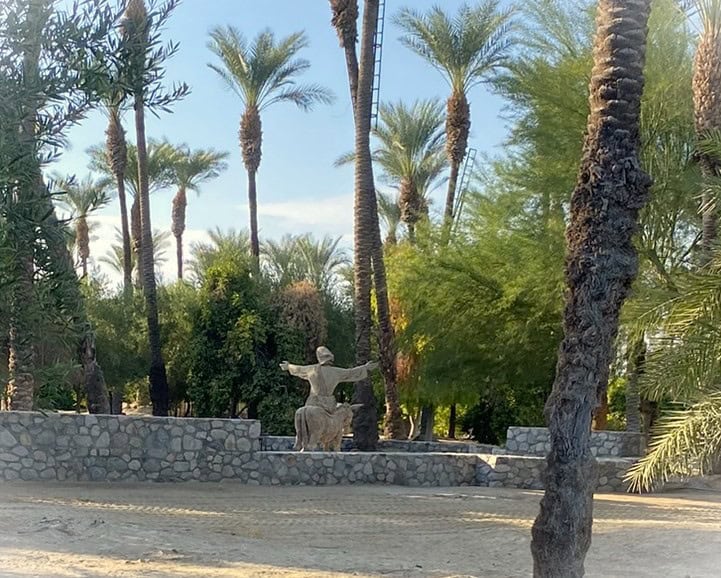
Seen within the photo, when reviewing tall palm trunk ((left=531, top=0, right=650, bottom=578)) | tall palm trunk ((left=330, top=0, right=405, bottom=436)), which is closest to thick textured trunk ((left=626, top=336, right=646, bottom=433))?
tall palm trunk ((left=330, top=0, right=405, bottom=436))

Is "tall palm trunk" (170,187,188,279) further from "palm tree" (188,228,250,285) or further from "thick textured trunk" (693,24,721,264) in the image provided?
"thick textured trunk" (693,24,721,264)

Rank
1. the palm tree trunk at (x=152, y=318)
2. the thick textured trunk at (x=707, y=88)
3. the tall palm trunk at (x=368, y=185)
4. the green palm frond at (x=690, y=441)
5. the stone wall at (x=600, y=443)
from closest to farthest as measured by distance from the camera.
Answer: the green palm frond at (x=690, y=441), the thick textured trunk at (x=707, y=88), the stone wall at (x=600, y=443), the tall palm trunk at (x=368, y=185), the palm tree trunk at (x=152, y=318)

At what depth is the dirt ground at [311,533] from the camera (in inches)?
353

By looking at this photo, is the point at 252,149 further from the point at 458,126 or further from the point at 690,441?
the point at 690,441

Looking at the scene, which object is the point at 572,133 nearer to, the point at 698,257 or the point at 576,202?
the point at 698,257

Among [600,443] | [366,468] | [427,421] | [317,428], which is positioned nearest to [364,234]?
[317,428]

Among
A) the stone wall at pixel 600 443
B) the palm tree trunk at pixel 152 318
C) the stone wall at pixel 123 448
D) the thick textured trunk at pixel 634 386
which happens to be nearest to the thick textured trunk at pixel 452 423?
the thick textured trunk at pixel 634 386

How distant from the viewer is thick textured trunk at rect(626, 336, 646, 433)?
18556 millimetres

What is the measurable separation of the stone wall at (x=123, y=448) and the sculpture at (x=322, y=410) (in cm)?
196

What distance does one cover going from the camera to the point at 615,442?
21.5 meters

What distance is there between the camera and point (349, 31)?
946 inches

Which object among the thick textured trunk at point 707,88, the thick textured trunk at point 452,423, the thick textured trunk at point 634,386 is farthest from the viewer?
the thick textured trunk at point 452,423

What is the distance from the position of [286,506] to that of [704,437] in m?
6.12

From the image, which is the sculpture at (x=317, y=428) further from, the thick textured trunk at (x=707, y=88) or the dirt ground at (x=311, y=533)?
the thick textured trunk at (x=707, y=88)
